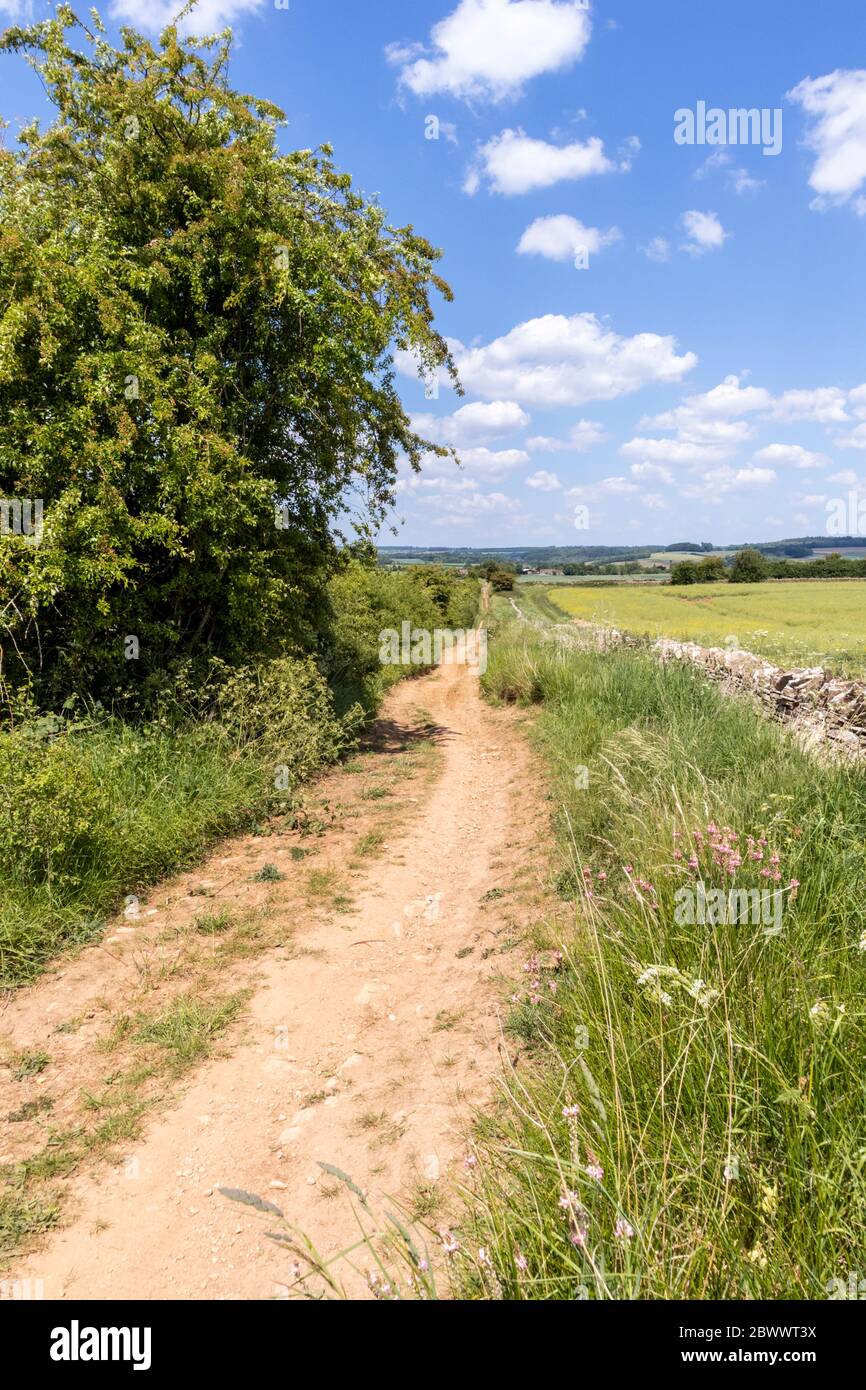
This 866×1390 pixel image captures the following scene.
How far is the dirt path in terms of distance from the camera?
9.05 ft

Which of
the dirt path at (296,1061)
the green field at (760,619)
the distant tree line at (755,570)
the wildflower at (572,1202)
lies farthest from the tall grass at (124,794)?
the distant tree line at (755,570)

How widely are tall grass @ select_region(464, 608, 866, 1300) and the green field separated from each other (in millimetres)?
8439

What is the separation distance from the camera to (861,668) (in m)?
11.7

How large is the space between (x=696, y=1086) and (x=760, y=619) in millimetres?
30080

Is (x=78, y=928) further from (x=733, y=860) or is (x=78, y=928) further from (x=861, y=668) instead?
(x=861, y=668)

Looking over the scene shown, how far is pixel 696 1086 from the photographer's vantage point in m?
2.44

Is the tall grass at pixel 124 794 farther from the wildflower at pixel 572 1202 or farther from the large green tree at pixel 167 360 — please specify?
the wildflower at pixel 572 1202

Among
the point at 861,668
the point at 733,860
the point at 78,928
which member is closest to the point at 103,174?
the point at 78,928

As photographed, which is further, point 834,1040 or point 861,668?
point 861,668

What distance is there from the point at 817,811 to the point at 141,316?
838 cm

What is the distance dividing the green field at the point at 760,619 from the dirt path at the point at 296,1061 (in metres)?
8.48

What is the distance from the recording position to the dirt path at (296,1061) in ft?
9.05

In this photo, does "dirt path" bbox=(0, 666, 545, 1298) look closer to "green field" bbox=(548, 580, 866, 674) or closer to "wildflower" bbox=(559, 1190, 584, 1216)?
"wildflower" bbox=(559, 1190, 584, 1216)
